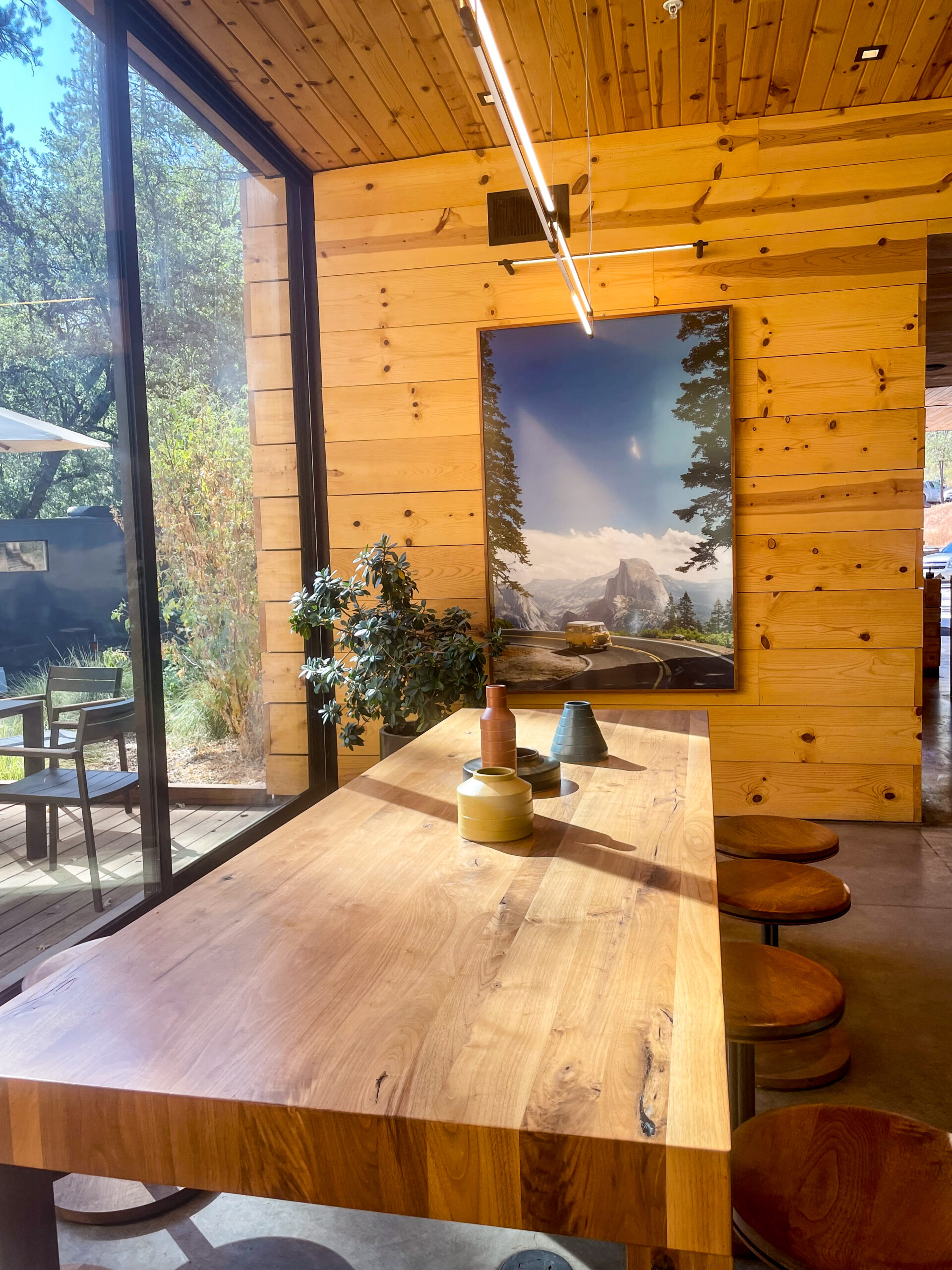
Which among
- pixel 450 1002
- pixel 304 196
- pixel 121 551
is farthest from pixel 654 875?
pixel 304 196

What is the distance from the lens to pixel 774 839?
7.47 ft

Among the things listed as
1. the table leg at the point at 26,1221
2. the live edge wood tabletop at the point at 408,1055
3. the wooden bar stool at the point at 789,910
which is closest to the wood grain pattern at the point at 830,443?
the wooden bar stool at the point at 789,910

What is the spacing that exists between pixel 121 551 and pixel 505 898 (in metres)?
2.04

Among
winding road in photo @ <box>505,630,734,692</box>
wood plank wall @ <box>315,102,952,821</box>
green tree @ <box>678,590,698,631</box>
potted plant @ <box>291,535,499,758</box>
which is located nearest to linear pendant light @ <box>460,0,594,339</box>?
potted plant @ <box>291,535,499,758</box>

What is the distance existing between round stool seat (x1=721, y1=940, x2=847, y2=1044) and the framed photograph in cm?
254

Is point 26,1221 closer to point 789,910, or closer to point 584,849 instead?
point 584,849

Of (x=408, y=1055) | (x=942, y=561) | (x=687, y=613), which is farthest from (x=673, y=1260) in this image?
(x=942, y=561)

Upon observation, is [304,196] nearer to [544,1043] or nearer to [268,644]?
[268,644]

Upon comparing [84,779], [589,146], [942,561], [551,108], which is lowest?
[84,779]

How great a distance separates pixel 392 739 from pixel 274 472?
135 cm

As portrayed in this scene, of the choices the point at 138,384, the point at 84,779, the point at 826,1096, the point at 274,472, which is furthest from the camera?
the point at 274,472

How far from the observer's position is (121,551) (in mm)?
2875

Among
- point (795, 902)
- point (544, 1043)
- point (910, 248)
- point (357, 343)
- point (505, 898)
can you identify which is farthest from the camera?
point (357, 343)

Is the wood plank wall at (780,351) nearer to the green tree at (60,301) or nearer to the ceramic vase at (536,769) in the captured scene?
the green tree at (60,301)
